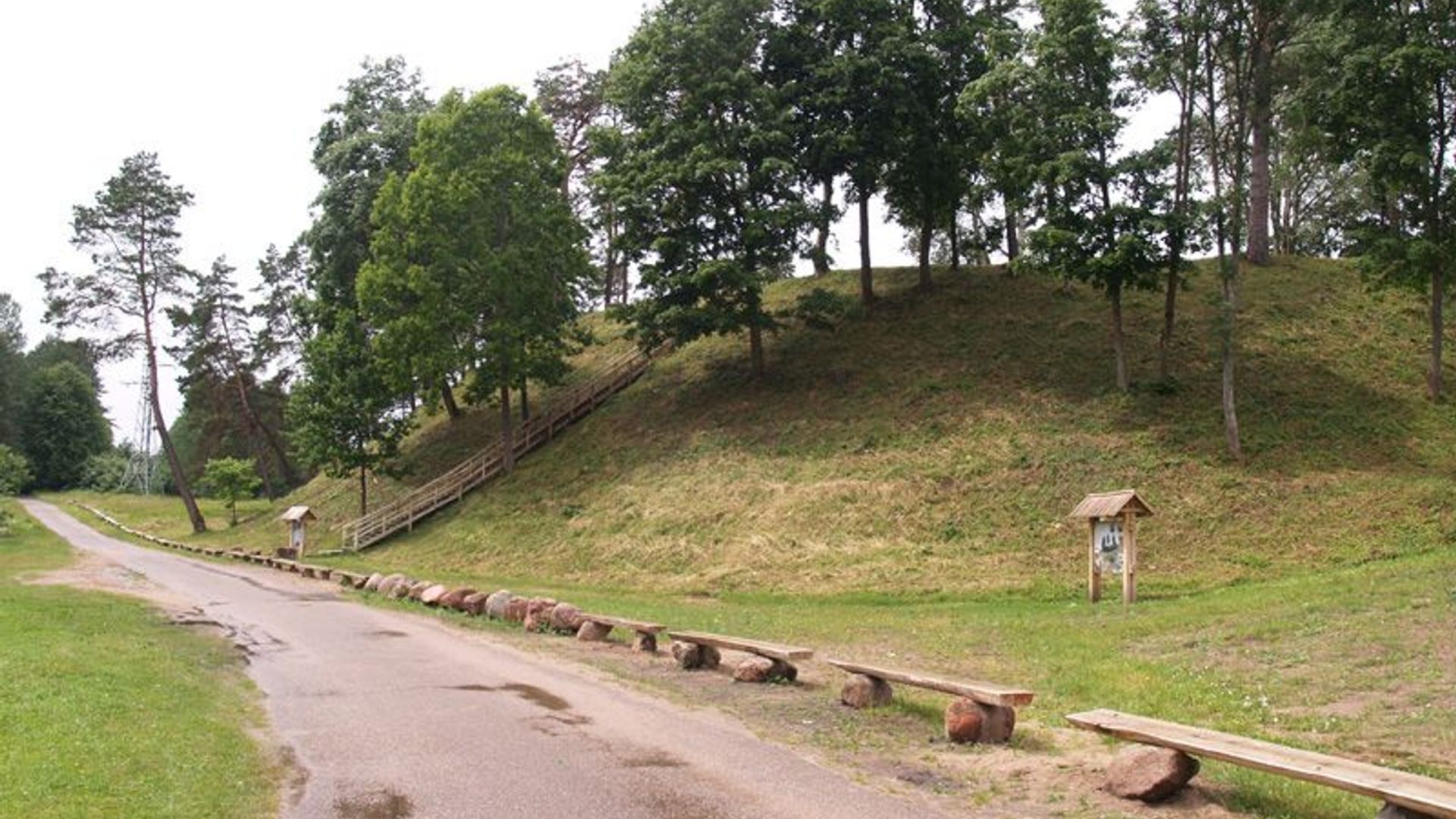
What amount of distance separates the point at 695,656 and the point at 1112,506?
331 inches

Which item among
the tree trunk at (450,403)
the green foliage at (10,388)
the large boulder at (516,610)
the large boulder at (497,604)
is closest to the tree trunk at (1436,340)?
the large boulder at (516,610)

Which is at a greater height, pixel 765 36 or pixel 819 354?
pixel 765 36

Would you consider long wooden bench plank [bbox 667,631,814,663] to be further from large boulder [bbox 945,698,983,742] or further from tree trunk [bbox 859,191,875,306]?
tree trunk [bbox 859,191,875,306]

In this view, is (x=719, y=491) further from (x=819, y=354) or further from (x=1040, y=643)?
(x=1040, y=643)

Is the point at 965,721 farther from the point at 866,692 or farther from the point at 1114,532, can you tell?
the point at 1114,532

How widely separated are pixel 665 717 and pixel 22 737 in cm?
569

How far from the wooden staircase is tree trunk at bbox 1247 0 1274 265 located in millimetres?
23556

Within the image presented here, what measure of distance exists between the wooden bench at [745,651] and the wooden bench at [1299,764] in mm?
4881

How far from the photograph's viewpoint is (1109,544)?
62.1ft

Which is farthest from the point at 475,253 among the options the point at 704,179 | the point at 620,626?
the point at 620,626

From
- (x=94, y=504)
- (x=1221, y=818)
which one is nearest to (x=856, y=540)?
(x=1221, y=818)

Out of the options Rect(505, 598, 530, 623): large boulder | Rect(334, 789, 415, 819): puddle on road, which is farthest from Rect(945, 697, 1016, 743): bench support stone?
Rect(505, 598, 530, 623): large boulder

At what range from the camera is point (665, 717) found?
10.7 m

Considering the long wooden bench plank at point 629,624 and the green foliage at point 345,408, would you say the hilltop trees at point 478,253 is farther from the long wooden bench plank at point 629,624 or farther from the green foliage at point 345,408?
the long wooden bench plank at point 629,624
